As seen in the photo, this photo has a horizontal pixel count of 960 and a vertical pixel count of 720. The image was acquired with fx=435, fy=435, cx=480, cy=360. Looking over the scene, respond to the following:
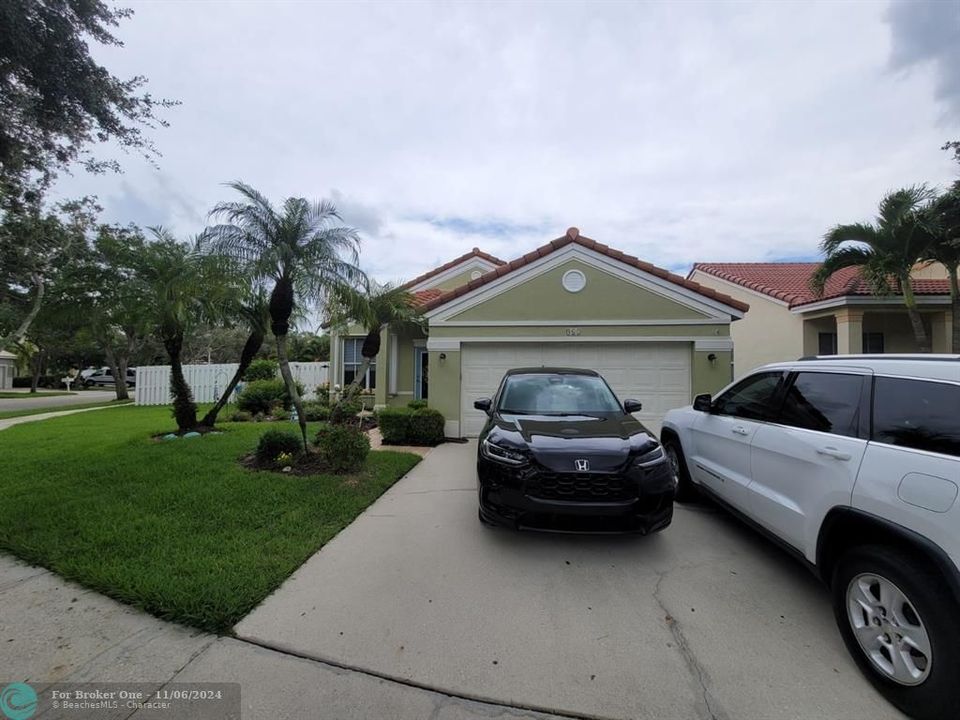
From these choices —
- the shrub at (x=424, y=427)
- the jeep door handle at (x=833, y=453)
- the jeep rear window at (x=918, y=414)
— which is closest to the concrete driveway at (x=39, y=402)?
the shrub at (x=424, y=427)

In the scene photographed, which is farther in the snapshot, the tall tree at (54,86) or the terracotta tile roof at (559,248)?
the terracotta tile roof at (559,248)

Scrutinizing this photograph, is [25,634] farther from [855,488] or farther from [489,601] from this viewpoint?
[855,488]

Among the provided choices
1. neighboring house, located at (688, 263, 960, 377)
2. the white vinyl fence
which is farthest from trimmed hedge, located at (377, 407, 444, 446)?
the white vinyl fence

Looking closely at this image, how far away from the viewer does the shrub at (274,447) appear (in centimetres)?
685

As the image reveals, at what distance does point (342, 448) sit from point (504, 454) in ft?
10.8

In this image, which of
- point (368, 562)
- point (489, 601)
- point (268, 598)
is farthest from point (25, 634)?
point (489, 601)

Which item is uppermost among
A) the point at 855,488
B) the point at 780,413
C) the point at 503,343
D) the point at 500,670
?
the point at 503,343

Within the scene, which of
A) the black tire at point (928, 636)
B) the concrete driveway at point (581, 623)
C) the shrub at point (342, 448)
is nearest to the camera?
the black tire at point (928, 636)

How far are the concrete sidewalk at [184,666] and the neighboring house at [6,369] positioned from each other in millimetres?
45342

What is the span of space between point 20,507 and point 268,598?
3961 millimetres

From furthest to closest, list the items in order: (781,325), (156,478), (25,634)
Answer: (781,325) < (156,478) < (25,634)

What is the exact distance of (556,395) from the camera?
5.46m

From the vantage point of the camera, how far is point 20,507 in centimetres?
485

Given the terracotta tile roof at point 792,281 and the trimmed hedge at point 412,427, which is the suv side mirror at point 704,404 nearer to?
the trimmed hedge at point 412,427
